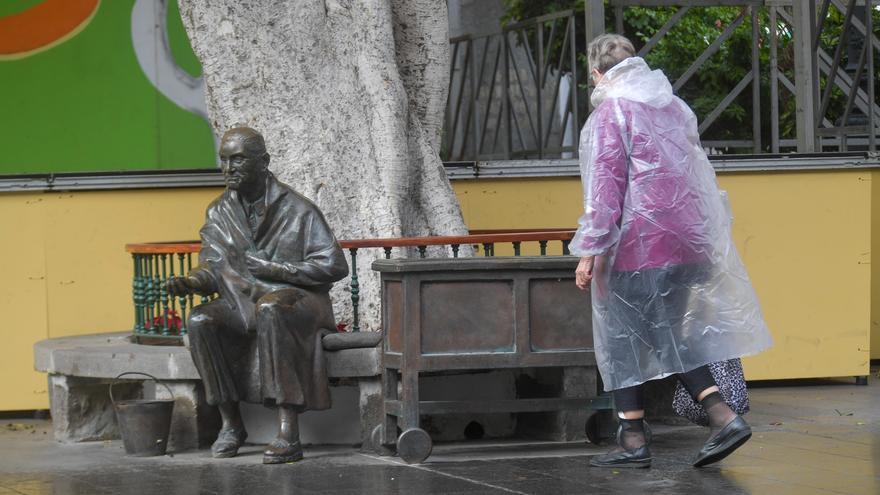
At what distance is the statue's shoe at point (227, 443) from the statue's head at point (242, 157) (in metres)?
1.31

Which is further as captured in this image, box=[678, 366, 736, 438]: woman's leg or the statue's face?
the statue's face

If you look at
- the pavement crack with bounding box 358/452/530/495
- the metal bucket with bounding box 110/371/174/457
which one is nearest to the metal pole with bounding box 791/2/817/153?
the pavement crack with bounding box 358/452/530/495

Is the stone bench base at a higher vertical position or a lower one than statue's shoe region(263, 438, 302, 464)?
higher

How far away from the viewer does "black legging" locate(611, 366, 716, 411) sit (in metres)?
7.50

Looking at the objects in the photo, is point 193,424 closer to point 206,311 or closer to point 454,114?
point 206,311

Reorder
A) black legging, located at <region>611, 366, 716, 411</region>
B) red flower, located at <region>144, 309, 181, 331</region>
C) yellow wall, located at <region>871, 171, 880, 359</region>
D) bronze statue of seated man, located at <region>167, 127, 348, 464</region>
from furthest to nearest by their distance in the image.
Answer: yellow wall, located at <region>871, 171, 880, 359</region> < red flower, located at <region>144, 309, 181, 331</region> < bronze statue of seated man, located at <region>167, 127, 348, 464</region> < black legging, located at <region>611, 366, 716, 411</region>

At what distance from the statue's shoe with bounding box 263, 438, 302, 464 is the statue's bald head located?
152cm

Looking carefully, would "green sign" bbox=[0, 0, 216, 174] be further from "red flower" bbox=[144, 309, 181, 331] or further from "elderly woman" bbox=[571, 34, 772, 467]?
"elderly woman" bbox=[571, 34, 772, 467]

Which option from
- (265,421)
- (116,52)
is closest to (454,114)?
(116,52)

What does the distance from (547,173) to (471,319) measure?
10.8 ft

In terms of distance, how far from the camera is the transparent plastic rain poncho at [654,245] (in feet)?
24.3

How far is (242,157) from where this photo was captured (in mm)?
8125

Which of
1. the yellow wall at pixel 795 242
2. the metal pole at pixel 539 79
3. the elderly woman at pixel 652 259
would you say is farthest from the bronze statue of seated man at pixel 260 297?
the metal pole at pixel 539 79

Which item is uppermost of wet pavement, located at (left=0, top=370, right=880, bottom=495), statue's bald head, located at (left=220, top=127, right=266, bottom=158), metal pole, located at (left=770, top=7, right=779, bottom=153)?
metal pole, located at (left=770, top=7, right=779, bottom=153)
